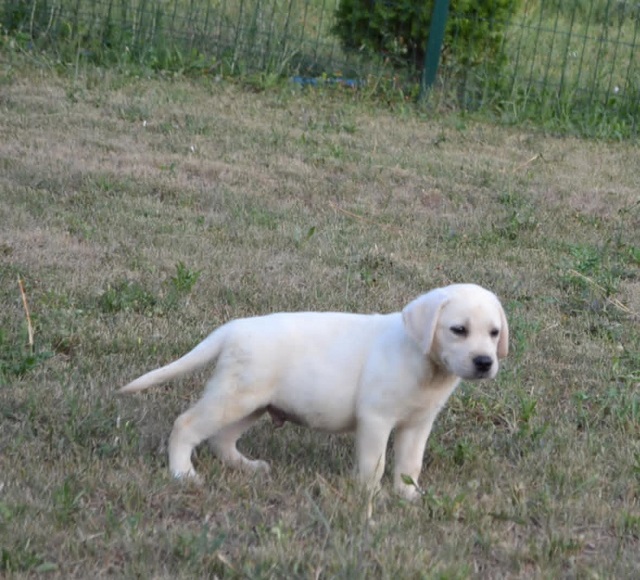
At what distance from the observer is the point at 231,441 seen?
427cm

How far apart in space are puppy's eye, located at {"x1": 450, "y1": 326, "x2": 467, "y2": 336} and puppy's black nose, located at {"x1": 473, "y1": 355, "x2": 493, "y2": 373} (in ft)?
0.36

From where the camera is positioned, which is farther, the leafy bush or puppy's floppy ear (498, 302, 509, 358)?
the leafy bush

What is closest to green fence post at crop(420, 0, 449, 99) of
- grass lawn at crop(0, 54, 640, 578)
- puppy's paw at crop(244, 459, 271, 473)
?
grass lawn at crop(0, 54, 640, 578)

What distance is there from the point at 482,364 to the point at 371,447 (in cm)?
45

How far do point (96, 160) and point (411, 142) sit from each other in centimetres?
275

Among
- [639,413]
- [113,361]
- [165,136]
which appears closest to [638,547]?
[639,413]

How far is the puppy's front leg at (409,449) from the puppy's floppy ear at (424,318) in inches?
13.1

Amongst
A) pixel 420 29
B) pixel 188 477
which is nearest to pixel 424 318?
pixel 188 477

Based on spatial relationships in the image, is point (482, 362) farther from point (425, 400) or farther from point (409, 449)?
point (409, 449)

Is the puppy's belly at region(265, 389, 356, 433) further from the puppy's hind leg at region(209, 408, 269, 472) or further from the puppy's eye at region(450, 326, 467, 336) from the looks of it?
the puppy's eye at region(450, 326, 467, 336)

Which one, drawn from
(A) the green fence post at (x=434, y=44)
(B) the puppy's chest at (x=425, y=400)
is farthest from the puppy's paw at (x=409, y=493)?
(A) the green fence post at (x=434, y=44)

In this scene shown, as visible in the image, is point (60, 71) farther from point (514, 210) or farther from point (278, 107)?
point (514, 210)

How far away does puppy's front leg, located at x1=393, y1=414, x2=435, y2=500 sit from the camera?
4.11m

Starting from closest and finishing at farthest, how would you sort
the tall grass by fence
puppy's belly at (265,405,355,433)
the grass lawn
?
the grass lawn
puppy's belly at (265,405,355,433)
the tall grass by fence
